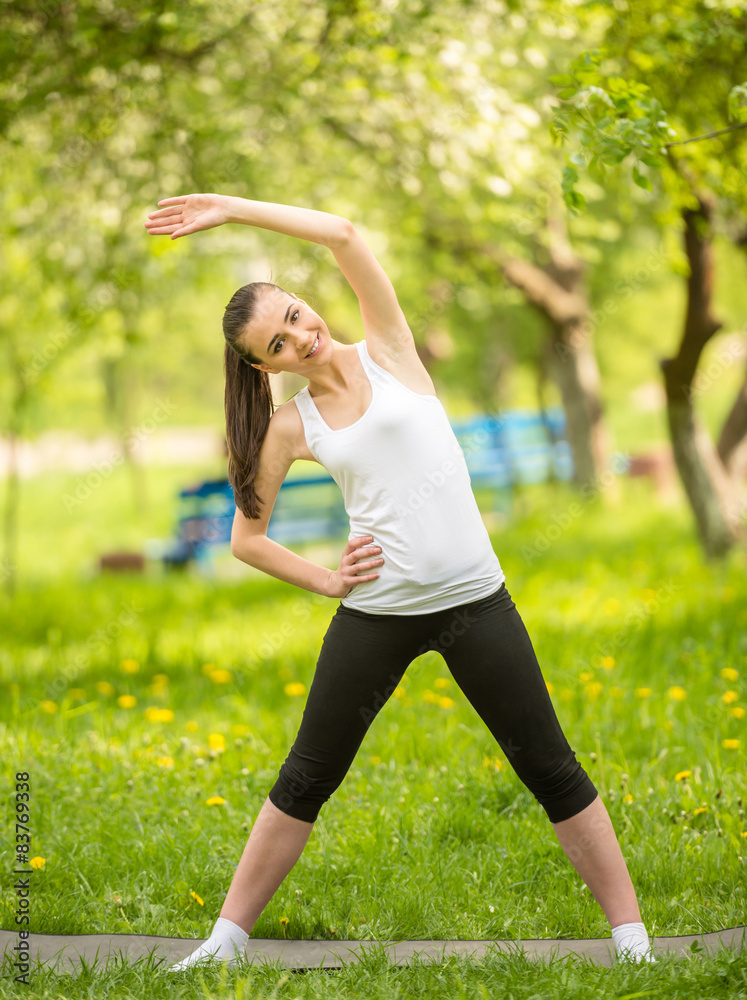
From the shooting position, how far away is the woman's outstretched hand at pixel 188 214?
217 centimetres

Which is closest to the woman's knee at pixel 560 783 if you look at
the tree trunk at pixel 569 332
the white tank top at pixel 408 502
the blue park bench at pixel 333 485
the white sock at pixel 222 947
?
the white tank top at pixel 408 502

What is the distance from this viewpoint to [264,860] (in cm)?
245

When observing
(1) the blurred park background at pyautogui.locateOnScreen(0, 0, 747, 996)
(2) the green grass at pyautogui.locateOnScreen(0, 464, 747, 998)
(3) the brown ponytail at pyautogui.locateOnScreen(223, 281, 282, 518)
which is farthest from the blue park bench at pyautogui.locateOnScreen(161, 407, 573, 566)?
(3) the brown ponytail at pyautogui.locateOnScreen(223, 281, 282, 518)

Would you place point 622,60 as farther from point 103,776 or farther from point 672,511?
point 672,511

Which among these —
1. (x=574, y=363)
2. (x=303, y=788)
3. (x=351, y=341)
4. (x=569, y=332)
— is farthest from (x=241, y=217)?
(x=574, y=363)

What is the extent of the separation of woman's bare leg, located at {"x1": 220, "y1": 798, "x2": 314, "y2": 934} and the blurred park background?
1.07 feet

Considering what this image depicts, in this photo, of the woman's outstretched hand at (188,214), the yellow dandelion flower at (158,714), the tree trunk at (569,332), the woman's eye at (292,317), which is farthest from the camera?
the tree trunk at (569,332)

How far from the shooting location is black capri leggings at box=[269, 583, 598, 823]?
233cm

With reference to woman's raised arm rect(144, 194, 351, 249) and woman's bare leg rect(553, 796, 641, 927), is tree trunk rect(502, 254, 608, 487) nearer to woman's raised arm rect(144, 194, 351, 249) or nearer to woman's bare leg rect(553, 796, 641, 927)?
woman's raised arm rect(144, 194, 351, 249)

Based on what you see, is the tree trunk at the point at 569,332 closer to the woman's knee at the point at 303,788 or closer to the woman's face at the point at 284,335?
the woman's face at the point at 284,335

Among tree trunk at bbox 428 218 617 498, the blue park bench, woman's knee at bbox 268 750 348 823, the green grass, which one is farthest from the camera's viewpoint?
the blue park bench

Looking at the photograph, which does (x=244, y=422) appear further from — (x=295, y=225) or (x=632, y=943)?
(x=632, y=943)

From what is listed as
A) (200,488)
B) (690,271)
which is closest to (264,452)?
(690,271)

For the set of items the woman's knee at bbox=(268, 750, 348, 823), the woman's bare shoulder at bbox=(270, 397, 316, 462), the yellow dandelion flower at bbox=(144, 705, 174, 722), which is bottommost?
the yellow dandelion flower at bbox=(144, 705, 174, 722)
